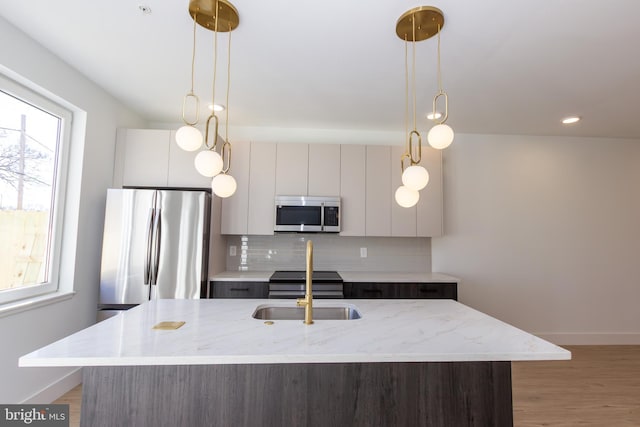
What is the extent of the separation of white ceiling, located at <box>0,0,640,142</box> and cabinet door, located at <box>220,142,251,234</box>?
41 cm

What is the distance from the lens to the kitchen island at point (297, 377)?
3.81 ft

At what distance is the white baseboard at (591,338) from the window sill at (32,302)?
4874mm

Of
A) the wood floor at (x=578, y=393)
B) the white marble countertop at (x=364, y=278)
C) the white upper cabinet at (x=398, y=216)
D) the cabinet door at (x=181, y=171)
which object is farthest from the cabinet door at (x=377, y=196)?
the wood floor at (x=578, y=393)

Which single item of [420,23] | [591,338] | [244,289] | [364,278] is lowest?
[591,338]

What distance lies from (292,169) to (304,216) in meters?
0.53

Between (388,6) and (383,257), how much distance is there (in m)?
2.63

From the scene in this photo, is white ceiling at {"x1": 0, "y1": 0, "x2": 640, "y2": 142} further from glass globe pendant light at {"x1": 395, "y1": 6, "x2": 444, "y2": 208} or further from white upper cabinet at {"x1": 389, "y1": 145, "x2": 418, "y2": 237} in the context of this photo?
white upper cabinet at {"x1": 389, "y1": 145, "x2": 418, "y2": 237}

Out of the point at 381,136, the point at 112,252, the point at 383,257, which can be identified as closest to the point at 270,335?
the point at 112,252

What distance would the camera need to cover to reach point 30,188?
2.28 metres

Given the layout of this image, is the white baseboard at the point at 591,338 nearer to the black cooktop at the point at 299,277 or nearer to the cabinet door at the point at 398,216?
the cabinet door at the point at 398,216

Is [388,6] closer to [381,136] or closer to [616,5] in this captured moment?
[616,5]

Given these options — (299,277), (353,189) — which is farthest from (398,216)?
(299,277)

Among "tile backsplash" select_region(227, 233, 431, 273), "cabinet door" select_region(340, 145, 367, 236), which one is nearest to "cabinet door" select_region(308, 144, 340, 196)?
"cabinet door" select_region(340, 145, 367, 236)

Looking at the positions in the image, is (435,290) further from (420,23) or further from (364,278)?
(420,23)
